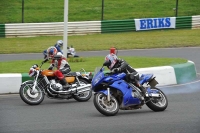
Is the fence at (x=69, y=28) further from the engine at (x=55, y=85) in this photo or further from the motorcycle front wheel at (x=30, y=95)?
the motorcycle front wheel at (x=30, y=95)

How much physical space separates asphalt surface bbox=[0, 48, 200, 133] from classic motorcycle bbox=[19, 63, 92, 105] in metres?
0.16

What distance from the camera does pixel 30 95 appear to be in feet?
40.9

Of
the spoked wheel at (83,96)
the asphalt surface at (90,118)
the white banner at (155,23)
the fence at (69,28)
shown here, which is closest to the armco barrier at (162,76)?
the asphalt surface at (90,118)

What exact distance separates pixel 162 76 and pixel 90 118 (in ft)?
16.6

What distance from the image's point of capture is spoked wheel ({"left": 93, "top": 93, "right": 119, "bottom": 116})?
1075cm

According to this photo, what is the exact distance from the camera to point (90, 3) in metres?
37.6

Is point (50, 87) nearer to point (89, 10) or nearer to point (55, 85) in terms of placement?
point (55, 85)

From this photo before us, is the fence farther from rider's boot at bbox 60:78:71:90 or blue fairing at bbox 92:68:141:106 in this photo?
blue fairing at bbox 92:68:141:106

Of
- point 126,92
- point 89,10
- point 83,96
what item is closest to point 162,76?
point 83,96

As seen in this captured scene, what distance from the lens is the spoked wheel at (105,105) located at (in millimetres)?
10750

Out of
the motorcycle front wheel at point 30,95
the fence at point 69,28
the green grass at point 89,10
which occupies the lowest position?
the motorcycle front wheel at point 30,95

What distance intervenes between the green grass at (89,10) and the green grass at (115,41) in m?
4.27

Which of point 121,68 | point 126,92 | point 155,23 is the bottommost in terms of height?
point 126,92

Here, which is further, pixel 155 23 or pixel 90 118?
pixel 155 23
